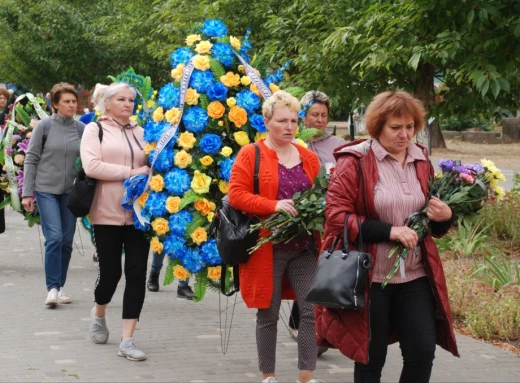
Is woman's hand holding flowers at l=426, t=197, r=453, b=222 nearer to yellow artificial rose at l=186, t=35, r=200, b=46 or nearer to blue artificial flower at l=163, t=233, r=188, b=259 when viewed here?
blue artificial flower at l=163, t=233, r=188, b=259

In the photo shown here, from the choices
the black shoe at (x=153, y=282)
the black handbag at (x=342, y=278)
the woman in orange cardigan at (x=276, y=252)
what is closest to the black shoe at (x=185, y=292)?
the black shoe at (x=153, y=282)

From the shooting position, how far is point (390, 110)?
5.07m

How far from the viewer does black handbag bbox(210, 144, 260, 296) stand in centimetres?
591

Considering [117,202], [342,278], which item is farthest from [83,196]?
[342,278]

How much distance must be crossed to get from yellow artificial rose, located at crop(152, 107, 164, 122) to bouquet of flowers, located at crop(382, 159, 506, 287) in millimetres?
2292

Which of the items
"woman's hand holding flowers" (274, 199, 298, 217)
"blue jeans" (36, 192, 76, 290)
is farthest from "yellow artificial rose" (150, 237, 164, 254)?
"blue jeans" (36, 192, 76, 290)

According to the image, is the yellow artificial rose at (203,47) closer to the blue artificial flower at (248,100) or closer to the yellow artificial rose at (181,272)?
the blue artificial flower at (248,100)

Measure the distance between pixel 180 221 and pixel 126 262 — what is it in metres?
0.54

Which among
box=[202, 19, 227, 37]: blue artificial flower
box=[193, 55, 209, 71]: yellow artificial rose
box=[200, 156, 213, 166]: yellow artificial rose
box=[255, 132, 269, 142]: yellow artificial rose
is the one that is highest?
box=[202, 19, 227, 37]: blue artificial flower

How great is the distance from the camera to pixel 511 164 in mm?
27891

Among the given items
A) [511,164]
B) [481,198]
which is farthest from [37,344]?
[511,164]

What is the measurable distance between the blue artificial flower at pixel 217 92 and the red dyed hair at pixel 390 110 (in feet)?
5.88

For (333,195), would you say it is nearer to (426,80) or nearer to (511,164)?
(426,80)

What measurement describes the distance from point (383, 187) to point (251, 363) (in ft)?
7.73
